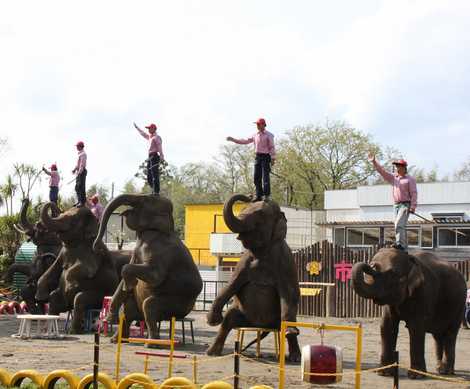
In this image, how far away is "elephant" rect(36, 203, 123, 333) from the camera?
833 inches

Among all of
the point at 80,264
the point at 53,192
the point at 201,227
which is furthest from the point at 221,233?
the point at 80,264

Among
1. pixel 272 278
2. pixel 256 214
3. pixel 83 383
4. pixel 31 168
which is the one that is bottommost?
pixel 83 383

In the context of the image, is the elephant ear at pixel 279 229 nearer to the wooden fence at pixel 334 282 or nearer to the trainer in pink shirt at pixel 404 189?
the trainer in pink shirt at pixel 404 189

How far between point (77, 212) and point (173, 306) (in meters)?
5.14

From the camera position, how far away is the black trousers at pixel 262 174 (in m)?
16.7

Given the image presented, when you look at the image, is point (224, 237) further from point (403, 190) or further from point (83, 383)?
point (83, 383)

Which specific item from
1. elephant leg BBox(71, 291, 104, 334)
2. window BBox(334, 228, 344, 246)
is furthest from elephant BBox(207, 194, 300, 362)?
window BBox(334, 228, 344, 246)

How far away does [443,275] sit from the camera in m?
14.4

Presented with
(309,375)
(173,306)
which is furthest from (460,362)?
(309,375)

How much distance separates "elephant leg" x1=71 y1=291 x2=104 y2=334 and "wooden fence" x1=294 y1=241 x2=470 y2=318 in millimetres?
10331

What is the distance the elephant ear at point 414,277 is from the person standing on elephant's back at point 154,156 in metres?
6.79

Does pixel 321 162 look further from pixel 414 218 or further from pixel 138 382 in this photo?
pixel 138 382

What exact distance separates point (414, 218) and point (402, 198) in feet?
84.7

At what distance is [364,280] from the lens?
13.3 m
